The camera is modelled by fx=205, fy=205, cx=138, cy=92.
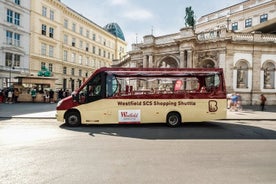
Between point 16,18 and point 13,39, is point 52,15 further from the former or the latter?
point 13,39

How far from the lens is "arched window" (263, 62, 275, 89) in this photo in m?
23.2

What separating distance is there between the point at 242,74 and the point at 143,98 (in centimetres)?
1725

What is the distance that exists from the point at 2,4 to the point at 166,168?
40.2 metres

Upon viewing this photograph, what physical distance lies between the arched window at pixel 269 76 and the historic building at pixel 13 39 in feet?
117

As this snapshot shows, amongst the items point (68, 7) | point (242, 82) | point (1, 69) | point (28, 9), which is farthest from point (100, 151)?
point (68, 7)

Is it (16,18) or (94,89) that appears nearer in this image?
(94,89)

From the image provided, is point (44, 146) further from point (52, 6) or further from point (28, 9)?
point (52, 6)

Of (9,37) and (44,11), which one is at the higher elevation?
(44,11)

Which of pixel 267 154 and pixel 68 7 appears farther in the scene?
pixel 68 7

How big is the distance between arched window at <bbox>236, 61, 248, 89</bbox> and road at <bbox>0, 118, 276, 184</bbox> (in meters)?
16.5

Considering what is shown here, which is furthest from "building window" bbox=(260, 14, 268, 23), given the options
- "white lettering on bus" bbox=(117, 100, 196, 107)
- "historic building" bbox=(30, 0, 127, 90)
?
"white lettering on bus" bbox=(117, 100, 196, 107)

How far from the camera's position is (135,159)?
5.35m

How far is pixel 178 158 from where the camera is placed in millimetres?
5480

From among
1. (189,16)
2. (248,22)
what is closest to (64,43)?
(189,16)
